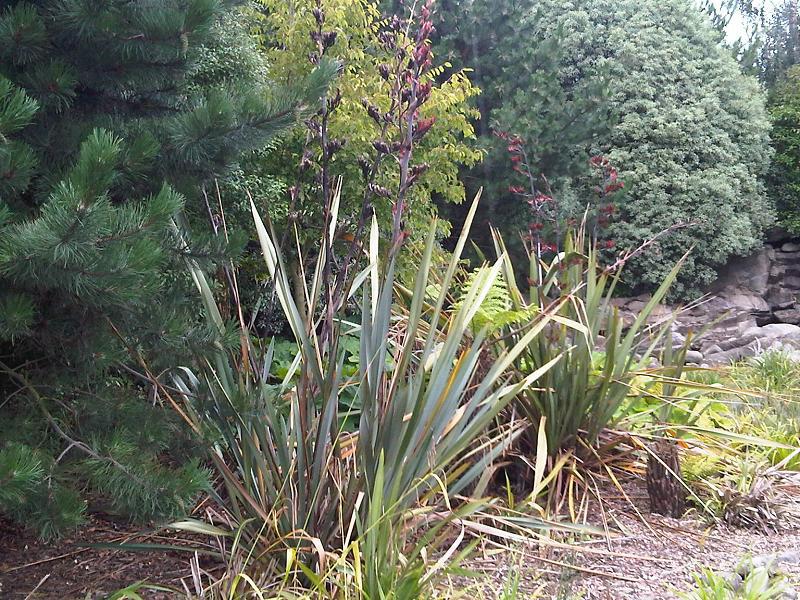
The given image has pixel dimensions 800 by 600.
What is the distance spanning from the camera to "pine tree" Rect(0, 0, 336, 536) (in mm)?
1833

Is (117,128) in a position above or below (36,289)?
above

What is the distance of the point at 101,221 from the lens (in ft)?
5.66

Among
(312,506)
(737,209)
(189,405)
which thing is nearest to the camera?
(312,506)

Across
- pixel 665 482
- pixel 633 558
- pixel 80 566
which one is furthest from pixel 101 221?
pixel 665 482

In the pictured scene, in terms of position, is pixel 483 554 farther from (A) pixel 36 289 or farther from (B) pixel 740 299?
(B) pixel 740 299

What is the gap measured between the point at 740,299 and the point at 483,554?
1108 cm

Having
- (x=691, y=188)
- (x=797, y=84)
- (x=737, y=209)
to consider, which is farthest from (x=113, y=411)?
(x=797, y=84)

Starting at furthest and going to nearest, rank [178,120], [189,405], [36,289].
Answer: [189,405] < [178,120] < [36,289]

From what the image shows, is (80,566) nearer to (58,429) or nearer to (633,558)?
(58,429)

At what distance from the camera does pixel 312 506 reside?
2457 mm

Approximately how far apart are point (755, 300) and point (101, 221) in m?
12.7

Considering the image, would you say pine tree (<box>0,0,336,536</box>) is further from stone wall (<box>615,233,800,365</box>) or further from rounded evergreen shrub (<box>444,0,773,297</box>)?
stone wall (<box>615,233,800,365</box>)

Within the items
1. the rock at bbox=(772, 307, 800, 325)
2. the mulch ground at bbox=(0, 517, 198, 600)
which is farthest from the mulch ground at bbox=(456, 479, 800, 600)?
the rock at bbox=(772, 307, 800, 325)

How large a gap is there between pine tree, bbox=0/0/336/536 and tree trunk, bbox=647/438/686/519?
6.19ft
